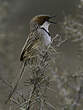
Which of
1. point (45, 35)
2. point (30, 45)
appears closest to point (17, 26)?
point (45, 35)

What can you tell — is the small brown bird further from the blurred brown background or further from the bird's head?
the blurred brown background

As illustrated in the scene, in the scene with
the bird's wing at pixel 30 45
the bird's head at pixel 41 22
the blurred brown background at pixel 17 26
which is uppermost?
the blurred brown background at pixel 17 26

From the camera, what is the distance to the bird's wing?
393 cm

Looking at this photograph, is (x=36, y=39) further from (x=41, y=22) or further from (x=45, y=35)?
(x=41, y=22)

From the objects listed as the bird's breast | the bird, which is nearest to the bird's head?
the bird

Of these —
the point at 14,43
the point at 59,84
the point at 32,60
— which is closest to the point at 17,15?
the point at 14,43

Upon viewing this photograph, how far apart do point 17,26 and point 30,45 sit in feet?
38.5

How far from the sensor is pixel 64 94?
6.05 meters

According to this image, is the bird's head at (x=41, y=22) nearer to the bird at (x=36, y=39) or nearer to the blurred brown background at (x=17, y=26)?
the bird at (x=36, y=39)

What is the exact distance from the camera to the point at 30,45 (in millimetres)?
4020

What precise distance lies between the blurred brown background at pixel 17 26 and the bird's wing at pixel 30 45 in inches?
96.8

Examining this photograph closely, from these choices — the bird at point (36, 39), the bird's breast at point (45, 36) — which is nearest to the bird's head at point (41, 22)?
the bird at point (36, 39)

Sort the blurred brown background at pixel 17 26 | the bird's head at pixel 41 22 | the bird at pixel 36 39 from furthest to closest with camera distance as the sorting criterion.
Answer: the blurred brown background at pixel 17 26 → the bird's head at pixel 41 22 → the bird at pixel 36 39

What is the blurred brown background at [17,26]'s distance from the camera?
9.15 meters
